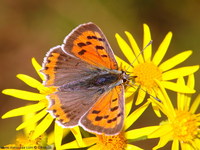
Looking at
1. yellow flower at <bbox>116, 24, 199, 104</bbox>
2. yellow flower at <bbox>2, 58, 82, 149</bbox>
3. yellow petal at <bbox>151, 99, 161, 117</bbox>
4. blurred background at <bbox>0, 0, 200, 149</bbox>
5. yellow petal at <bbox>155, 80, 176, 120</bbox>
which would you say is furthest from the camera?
blurred background at <bbox>0, 0, 200, 149</bbox>

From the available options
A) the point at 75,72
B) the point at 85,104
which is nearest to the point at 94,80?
the point at 75,72

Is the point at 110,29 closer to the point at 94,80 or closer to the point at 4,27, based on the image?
the point at 4,27

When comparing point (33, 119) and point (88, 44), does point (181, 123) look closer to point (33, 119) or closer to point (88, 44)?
point (88, 44)

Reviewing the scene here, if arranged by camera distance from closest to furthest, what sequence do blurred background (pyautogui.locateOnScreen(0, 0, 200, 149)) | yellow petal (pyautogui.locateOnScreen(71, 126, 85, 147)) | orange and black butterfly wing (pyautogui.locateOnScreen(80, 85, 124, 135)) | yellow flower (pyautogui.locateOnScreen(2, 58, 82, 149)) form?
1. orange and black butterfly wing (pyautogui.locateOnScreen(80, 85, 124, 135))
2. yellow petal (pyautogui.locateOnScreen(71, 126, 85, 147))
3. yellow flower (pyautogui.locateOnScreen(2, 58, 82, 149))
4. blurred background (pyautogui.locateOnScreen(0, 0, 200, 149))

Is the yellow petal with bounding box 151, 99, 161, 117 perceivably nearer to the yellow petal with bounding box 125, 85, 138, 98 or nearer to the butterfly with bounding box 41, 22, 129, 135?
the yellow petal with bounding box 125, 85, 138, 98

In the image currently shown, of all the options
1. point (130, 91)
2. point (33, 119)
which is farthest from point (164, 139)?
point (33, 119)

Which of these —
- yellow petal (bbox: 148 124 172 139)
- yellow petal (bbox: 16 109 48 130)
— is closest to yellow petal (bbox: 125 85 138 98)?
yellow petal (bbox: 148 124 172 139)
